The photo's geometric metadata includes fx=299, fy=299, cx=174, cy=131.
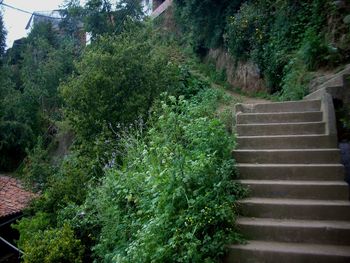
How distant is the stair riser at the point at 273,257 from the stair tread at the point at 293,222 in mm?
383

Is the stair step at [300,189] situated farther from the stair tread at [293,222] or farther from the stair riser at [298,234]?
the stair riser at [298,234]

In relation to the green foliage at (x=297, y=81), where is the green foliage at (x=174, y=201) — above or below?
below

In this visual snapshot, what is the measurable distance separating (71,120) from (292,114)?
20.8 ft

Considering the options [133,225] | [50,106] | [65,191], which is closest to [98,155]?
[65,191]

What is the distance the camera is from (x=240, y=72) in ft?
40.5


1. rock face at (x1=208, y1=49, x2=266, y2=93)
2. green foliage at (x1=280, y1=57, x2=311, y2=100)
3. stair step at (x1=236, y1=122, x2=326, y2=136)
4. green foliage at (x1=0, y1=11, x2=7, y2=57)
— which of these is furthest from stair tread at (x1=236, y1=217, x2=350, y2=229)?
green foliage at (x1=0, y1=11, x2=7, y2=57)

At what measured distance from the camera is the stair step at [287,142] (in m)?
4.62

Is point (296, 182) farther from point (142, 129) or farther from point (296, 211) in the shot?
point (142, 129)

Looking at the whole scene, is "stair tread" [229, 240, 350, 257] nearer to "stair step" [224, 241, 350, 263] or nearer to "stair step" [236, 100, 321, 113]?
"stair step" [224, 241, 350, 263]

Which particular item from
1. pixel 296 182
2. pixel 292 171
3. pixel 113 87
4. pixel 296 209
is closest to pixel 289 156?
pixel 292 171

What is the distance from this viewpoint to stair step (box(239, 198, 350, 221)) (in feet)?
11.9

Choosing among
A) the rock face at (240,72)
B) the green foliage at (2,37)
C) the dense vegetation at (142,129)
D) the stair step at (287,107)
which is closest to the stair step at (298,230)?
the dense vegetation at (142,129)

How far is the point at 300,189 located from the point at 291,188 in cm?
11

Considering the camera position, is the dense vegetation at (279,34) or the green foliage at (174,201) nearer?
the green foliage at (174,201)
